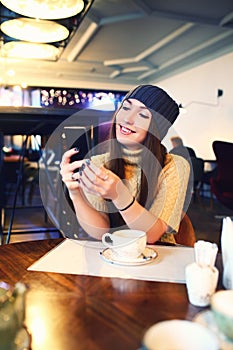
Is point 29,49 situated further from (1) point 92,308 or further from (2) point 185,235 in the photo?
(1) point 92,308

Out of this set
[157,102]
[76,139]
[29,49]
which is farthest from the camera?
[29,49]

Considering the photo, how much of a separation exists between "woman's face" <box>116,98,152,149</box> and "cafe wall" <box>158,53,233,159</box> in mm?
5165

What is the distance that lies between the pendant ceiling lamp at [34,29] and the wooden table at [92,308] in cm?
296

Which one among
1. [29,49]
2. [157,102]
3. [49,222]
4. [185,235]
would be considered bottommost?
[49,222]

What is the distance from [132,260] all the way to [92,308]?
24 centimetres

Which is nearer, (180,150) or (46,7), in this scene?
(46,7)

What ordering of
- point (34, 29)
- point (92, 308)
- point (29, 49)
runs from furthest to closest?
point (29, 49) → point (34, 29) → point (92, 308)

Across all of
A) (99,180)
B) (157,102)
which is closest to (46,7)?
(157,102)

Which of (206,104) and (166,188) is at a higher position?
(206,104)

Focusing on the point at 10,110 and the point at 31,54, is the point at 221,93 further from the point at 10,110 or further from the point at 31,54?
the point at 10,110

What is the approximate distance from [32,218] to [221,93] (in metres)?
4.11

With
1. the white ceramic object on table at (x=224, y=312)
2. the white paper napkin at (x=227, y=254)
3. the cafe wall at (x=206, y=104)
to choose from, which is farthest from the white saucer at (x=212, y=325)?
the cafe wall at (x=206, y=104)

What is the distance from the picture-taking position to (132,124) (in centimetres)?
112

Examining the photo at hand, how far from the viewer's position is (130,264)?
2.69 ft
